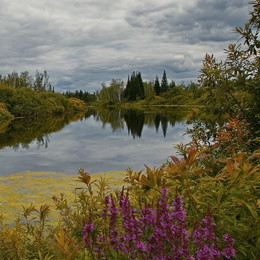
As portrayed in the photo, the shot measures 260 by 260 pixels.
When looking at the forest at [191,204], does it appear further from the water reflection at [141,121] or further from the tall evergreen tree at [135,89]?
the tall evergreen tree at [135,89]

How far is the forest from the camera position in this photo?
174 centimetres

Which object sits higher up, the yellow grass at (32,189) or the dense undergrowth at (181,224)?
the dense undergrowth at (181,224)

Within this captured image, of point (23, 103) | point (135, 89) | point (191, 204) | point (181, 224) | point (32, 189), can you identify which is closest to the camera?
point (181, 224)

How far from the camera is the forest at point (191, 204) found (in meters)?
1.74

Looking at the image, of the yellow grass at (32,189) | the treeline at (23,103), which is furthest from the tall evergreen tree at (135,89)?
the yellow grass at (32,189)

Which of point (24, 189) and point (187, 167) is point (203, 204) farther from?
point (24, 189)

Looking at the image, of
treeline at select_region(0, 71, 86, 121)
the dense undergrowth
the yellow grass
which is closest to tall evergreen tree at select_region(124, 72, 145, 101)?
treeline at select_region(0, 71, 86, 121)

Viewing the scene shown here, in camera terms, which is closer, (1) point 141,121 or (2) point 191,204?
(2) point 191,204

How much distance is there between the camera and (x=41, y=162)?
14.8 m

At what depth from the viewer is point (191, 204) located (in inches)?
89.9

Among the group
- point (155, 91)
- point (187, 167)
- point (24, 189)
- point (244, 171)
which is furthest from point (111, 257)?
point (155, 91)

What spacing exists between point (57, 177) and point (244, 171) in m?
8.19

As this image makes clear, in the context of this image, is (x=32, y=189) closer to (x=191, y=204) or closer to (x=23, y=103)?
(x=191, y=204)

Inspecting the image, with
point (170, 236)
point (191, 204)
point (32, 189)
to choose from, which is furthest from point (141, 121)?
point (170, 236)
